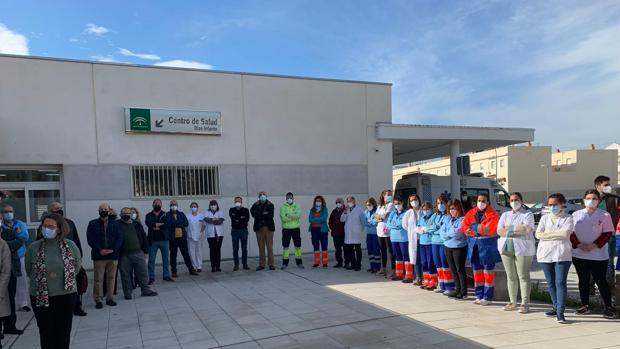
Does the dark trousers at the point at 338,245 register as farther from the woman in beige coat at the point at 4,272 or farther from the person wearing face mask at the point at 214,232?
the woman in beige coat at the point at 4,272

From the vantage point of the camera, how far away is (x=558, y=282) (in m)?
5.96

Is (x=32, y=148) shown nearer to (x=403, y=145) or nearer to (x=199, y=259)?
(x=199, y=259)

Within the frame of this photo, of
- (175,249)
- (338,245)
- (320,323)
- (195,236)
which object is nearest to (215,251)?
(195,236)

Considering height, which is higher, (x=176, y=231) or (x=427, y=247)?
(x=176, y=231)

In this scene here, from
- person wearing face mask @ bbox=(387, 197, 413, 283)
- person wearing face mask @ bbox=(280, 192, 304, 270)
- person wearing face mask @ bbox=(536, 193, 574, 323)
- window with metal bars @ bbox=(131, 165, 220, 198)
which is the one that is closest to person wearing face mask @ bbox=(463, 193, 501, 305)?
person wearing face mask @ bbox=(536, 193, 574, 323)

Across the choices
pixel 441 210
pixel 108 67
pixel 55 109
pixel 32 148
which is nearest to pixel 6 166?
pixel 32 148

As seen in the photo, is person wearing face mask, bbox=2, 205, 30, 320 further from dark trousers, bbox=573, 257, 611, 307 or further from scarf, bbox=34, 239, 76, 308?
dark trousers, bbox=573, 257, 611, 307

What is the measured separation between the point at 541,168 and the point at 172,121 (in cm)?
5050

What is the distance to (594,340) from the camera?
5.12m

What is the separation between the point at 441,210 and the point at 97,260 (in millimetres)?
6404

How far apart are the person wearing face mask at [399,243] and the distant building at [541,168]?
42.0 m

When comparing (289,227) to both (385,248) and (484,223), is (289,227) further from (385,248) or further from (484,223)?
(484,223)

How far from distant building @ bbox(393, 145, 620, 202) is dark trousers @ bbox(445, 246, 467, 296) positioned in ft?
143

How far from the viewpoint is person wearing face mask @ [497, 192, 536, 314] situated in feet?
21.1
